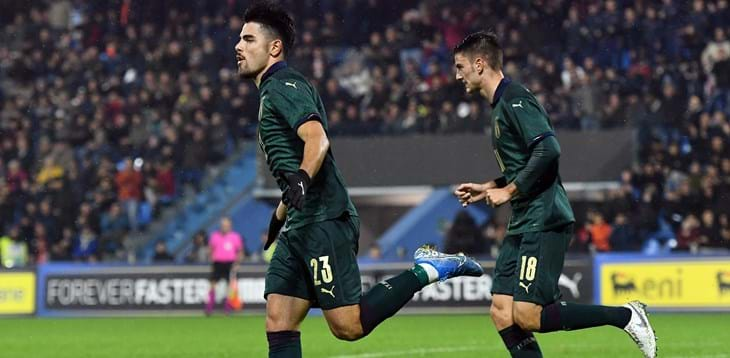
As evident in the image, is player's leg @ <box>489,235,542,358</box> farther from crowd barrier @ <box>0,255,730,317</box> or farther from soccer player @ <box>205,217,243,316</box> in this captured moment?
soccer player @ <box>205,217,243,316</box>

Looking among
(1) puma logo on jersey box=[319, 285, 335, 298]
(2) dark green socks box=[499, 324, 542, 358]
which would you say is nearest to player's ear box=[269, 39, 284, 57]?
(1) puma logo on jersey box=[319, 285, 335, 298]

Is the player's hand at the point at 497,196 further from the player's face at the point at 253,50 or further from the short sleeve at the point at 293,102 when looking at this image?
the player's face at the point at 253,50

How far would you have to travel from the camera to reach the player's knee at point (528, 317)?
7.06m

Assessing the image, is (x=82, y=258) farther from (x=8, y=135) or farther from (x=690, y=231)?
(x=690, y=231)

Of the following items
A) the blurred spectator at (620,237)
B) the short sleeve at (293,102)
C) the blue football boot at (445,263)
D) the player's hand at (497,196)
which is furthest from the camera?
the blurred spectator at (620,237)

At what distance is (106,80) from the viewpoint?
29.2m

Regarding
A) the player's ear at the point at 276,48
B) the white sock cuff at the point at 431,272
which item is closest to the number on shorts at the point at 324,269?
the white sock cuff at the point at 431,272

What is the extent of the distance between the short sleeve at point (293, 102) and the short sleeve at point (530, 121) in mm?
1345

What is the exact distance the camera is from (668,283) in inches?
742

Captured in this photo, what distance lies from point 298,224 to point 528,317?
153 cm

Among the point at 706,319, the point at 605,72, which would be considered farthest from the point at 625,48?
the point at 706,319

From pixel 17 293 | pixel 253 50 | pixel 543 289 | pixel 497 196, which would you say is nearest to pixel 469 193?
pixel 497 196

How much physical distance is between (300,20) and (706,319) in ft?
46.9

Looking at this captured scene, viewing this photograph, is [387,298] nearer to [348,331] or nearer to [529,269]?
[348,331]
